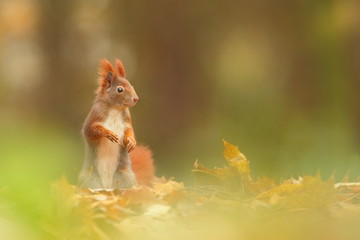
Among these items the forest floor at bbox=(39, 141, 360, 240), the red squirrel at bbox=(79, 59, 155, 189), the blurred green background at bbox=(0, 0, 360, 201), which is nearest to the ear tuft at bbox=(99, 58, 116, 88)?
the red squirrel at bbox=(79, 59, 155, 189)

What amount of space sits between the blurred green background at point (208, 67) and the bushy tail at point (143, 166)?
0.83 metres

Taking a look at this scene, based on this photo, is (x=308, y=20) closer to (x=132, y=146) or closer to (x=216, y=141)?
(x=216, y=141)

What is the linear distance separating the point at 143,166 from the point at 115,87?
18cm

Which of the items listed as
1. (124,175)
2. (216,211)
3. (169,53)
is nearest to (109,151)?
(124,175)

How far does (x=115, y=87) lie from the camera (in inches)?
39.4

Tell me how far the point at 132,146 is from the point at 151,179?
0.16 metres

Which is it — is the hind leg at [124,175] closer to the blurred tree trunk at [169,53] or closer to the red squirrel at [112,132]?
the red squirrel at [112,132]

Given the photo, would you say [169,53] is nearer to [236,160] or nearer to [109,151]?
[109,151]

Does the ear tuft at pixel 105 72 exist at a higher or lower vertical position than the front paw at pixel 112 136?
higher

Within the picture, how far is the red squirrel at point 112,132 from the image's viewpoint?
3.22 feet

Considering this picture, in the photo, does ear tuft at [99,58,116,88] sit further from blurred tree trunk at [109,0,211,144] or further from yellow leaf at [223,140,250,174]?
blurred tree trunk at [109,0,211,144]

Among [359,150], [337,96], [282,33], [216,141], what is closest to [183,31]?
[282,33]

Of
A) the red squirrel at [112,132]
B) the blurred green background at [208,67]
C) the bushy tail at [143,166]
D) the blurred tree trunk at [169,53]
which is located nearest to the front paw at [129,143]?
the red squirrel at [112,132]

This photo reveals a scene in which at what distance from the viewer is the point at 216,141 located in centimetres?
273
